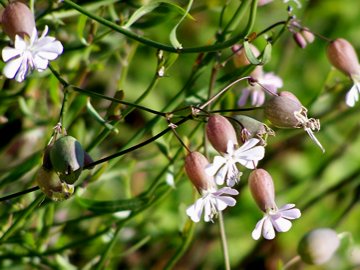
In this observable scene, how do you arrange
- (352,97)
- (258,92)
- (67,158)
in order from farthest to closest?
(258,92), (352,97), (67,158)

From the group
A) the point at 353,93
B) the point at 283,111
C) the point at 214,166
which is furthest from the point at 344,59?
the point at 214,166

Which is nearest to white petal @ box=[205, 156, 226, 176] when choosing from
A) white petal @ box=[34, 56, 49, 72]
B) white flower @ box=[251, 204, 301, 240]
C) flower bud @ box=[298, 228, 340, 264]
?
white flower @ box=[251, 204, 301, 240]

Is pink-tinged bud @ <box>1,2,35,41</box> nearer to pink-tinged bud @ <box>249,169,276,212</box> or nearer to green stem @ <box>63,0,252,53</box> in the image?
green stem @ <box>63,0,252,53</box>

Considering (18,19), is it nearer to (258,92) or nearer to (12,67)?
(12,67)

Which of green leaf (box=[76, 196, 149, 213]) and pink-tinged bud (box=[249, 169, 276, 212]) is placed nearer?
pink-tinged bud (box=[249, 169, 276, 212])

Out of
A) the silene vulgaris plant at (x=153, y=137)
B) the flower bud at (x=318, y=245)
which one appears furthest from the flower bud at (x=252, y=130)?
the flower bud at (x=318, y=245)

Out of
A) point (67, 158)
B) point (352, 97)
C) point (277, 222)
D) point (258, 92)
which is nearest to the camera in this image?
point (67, 158)

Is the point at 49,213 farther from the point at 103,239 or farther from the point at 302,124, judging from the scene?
the point at 302,124

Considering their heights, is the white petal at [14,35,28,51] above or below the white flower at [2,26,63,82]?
above
